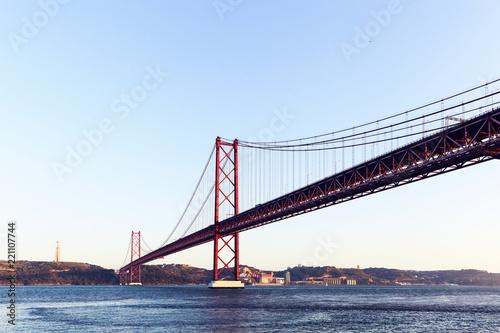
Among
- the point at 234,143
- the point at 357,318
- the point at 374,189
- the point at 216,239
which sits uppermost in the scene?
the point at 234,143

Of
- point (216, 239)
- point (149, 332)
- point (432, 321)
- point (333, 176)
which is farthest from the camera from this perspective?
point (216, 239)

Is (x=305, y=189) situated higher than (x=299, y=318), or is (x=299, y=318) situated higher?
(x=305, y=189)

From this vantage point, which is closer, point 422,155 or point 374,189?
point 422,155

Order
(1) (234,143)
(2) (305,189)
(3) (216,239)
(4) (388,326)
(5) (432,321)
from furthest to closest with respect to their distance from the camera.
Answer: (1) (234,143)
(3) (216,239)
(2) (305,189)
(5) (432,321)
(4) (388,326)

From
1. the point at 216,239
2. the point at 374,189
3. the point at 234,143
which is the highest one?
the point at 234,143

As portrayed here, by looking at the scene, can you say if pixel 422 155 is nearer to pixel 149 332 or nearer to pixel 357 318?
pixel 357 318

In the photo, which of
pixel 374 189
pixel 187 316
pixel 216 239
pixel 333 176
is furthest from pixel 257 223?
pixel 187 316

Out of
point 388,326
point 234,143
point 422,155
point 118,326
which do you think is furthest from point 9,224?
point 234,143

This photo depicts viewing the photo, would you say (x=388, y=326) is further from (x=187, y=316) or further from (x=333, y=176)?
(x=333, y=176)

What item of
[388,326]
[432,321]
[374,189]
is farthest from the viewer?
[374,189]
